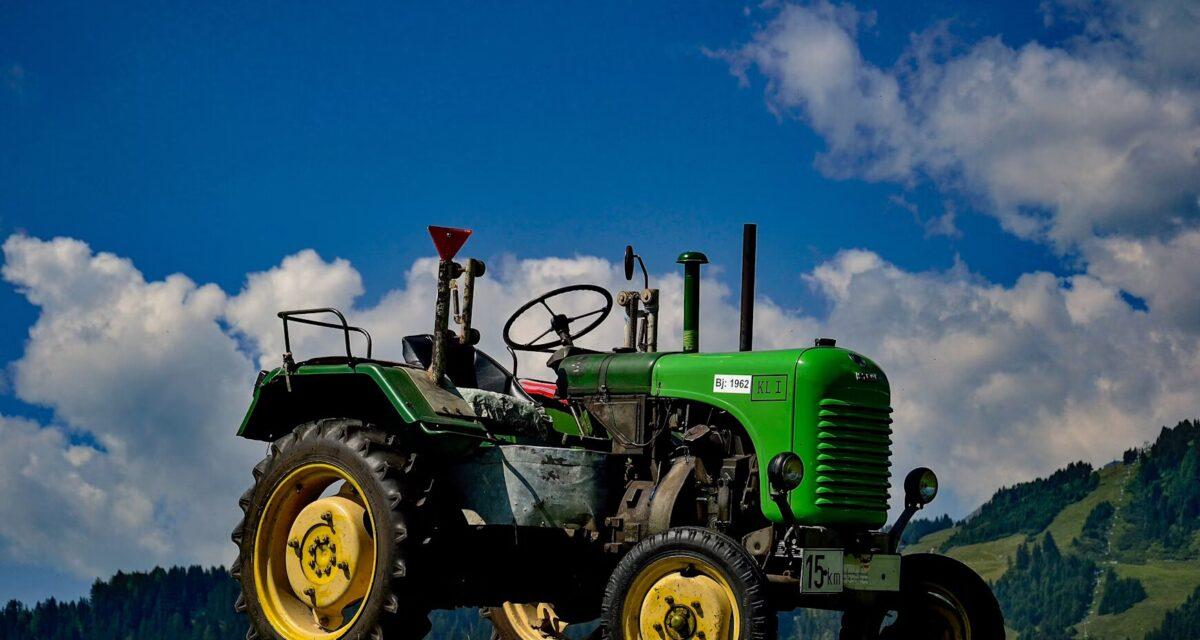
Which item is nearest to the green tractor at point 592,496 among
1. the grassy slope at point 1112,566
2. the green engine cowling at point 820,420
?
the green engine cowling at point 820,420

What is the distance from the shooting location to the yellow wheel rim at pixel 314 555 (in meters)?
7.95

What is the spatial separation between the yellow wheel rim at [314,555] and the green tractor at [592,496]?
0.04 feet

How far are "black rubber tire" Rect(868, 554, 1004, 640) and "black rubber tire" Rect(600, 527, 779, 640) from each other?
1275 mm

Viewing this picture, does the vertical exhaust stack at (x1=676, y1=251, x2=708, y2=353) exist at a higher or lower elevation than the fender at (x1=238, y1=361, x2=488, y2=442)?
higher

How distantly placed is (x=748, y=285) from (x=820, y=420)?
53.1 inches

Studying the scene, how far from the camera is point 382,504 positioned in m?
7.69

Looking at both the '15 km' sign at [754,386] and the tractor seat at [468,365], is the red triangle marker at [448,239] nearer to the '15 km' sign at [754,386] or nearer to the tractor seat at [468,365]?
the tractor seat at [468,365]

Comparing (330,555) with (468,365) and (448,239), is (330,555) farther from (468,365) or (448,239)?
(448,239)

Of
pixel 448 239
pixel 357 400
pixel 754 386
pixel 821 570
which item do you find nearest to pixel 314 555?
pixel 357 400

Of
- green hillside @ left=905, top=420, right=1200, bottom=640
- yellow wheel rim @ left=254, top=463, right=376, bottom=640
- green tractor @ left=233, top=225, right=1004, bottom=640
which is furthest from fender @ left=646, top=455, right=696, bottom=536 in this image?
green hillside @ left=905, top=420, right=1200, bottom=640

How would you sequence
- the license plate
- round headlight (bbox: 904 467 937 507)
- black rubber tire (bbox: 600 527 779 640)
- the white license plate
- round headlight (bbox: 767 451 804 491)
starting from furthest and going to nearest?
round headlight (bbox: 904 467 937 507)
the license plate
round headlight (bbox: 767 451 804 491)
the white license plate
black rubber tire (bbox: 600 527 779 640)

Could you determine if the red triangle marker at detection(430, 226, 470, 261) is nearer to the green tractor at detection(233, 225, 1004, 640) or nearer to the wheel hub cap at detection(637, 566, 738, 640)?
the green tractor at detection(233, 225, 1004, 640)

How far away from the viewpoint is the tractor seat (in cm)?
869

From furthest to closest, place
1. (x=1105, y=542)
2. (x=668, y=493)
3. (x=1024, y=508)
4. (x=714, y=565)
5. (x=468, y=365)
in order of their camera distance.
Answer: (x=1024, y=508)
(x=1105, y=542)
(x=468, y=365)
(x=668, y=493)
(x=714, y=565)
